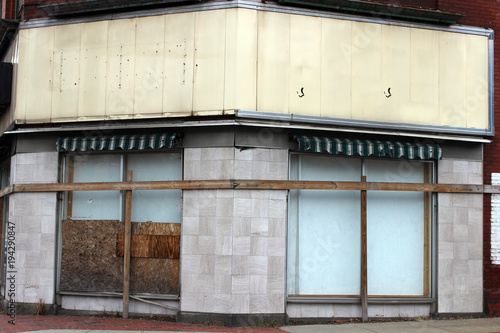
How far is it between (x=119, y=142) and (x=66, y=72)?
6.02 feet

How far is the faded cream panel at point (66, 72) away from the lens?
11.3 metres

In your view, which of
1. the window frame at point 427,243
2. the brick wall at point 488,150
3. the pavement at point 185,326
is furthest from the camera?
the brick wall at point 488,150

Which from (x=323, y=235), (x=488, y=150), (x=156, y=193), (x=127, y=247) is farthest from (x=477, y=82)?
(x=127, y=247)

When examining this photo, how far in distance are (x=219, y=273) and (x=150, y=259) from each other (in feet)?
4.77

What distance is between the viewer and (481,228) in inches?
452

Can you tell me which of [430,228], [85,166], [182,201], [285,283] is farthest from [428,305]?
[85,166]

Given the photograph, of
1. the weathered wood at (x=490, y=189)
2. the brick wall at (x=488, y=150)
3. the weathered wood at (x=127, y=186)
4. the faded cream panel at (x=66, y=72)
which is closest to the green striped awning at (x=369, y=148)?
the weathered wood at (x=490, y=189)

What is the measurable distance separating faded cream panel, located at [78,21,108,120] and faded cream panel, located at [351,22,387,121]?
4631mm

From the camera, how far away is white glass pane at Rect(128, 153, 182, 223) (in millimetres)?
11031

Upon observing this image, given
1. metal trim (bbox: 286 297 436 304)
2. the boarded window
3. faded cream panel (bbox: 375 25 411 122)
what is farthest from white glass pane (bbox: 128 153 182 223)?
faded cream panel (bbox: 375 25 411 122)

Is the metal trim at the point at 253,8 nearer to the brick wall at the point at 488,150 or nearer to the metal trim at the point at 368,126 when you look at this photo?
the brick wall at the point at 488,150

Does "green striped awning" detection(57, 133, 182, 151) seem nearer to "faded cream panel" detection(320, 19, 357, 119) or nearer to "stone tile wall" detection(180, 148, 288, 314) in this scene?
"stone tile wall" detection(180, 148, 288, 314)

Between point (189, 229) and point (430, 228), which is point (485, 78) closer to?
point (430, 228)

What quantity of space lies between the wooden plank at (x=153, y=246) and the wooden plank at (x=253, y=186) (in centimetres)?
93
